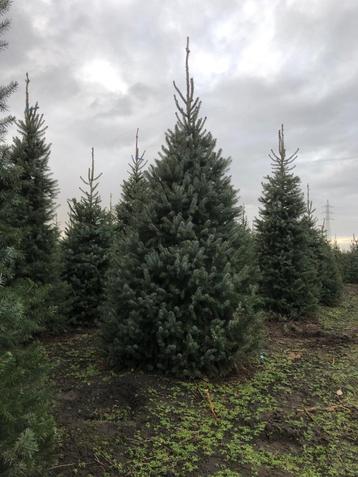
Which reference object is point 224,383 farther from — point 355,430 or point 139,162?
point 139,162

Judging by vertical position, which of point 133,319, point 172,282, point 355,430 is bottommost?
point 355,430

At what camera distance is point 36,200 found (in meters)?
8.26

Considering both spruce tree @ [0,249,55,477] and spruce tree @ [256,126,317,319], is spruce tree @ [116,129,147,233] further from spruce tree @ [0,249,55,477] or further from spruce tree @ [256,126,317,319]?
spruce tree @ [0,249,55,477]

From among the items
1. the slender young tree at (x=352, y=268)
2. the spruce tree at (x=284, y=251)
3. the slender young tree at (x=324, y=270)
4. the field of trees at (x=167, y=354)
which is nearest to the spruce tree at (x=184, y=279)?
the field of trees at (x=167, y=354)

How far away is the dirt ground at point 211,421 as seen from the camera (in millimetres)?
3637

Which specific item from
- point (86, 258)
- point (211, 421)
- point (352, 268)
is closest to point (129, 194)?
point (86, 258)

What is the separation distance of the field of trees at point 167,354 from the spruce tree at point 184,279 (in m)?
0.02

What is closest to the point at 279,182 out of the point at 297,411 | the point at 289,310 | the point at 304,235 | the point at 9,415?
the point at 304,235

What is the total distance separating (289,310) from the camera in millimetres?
10000

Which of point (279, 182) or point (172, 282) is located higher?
point (279, 182)

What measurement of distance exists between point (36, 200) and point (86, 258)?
1.62 m

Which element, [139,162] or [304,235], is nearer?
[304,235]

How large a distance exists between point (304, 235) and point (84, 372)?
653 centimetres

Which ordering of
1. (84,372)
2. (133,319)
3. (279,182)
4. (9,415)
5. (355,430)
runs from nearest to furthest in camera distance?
(9,415) → (355,430) → (133,319) → (84,372) → (279,182)
